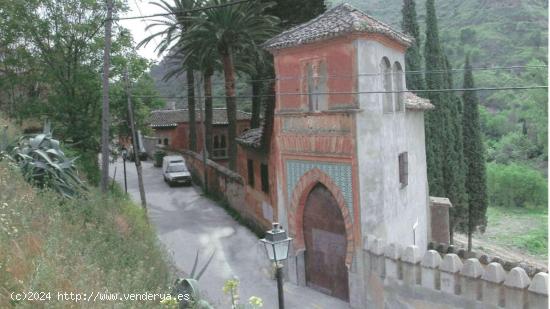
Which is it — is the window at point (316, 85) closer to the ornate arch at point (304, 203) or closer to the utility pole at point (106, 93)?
the ornate arch at point (304, 203)

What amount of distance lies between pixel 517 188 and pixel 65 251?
56632 millimetres

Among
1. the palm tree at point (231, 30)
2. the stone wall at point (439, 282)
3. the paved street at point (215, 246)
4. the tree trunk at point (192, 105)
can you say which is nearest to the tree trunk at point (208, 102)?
the tree trunk at point (192, 105)

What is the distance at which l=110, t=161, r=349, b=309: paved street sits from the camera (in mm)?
13516

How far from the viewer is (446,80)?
111 ft

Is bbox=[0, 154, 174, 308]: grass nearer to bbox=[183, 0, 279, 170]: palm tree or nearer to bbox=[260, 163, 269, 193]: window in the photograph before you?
bbox=[260, 163, 269, 193]: window

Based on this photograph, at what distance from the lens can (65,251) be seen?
6.03m

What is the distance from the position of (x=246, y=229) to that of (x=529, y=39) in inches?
3208

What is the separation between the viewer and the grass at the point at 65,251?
4785 mm

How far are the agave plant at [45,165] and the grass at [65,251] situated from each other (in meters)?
0.36

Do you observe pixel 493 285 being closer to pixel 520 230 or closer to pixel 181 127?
pixel 181 127

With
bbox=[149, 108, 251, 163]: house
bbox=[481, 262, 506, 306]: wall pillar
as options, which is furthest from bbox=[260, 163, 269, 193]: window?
bbox=[149, 108, 251, 163]: house

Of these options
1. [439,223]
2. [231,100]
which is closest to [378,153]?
[439,223]

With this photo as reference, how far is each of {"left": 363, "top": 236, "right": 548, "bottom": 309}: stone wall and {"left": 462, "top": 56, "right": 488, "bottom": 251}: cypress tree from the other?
879 inches

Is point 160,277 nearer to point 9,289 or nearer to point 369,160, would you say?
point 9,289
